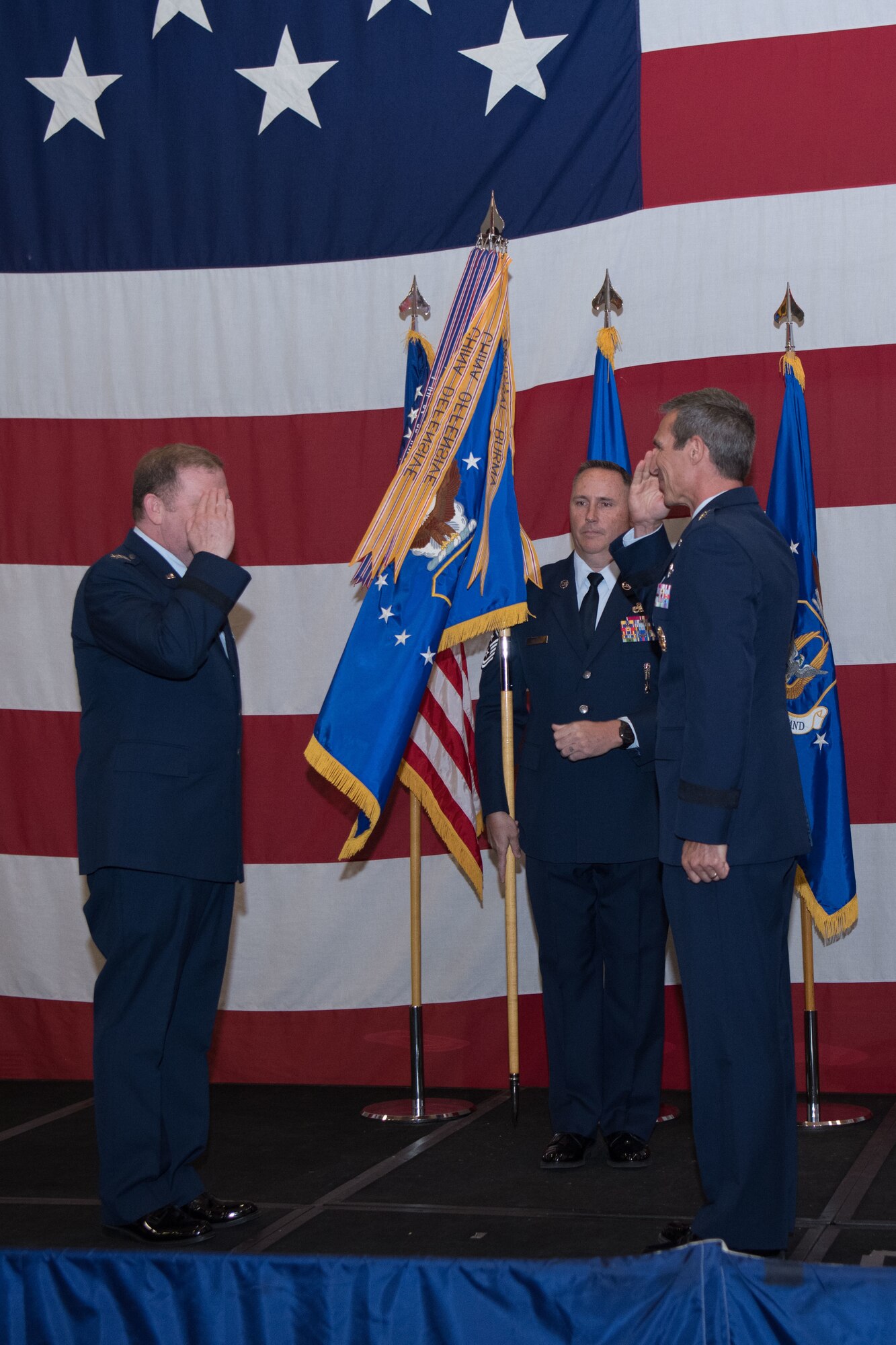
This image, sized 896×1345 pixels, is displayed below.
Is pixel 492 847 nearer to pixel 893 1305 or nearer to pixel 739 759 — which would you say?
pixel 739 759

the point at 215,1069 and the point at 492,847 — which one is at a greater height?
the point at 492,847

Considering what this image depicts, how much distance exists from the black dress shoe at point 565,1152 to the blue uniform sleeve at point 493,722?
26.7 inches

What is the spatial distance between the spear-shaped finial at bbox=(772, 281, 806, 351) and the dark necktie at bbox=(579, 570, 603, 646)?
0.76 meters

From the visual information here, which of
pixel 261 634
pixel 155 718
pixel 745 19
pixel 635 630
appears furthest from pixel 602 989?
pixel 745 19

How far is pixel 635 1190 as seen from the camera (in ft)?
8.27

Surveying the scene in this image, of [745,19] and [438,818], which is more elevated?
[745,19]

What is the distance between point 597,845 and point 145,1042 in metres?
1.00

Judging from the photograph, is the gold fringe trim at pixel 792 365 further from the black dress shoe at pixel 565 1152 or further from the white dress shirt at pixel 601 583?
the black dress shoe at pixel 565 1152

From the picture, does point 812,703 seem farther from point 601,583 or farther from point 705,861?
point 705,861

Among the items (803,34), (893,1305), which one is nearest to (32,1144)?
(893,1305)

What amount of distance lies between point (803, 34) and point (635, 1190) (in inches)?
109

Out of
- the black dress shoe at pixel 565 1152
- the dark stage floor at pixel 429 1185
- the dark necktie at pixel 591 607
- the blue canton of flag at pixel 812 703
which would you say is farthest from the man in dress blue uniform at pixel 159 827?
the blue canton of flag at pixel 812 703

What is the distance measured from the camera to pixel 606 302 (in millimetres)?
3250

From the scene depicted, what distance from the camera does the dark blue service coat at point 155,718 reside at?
2.25 meters
